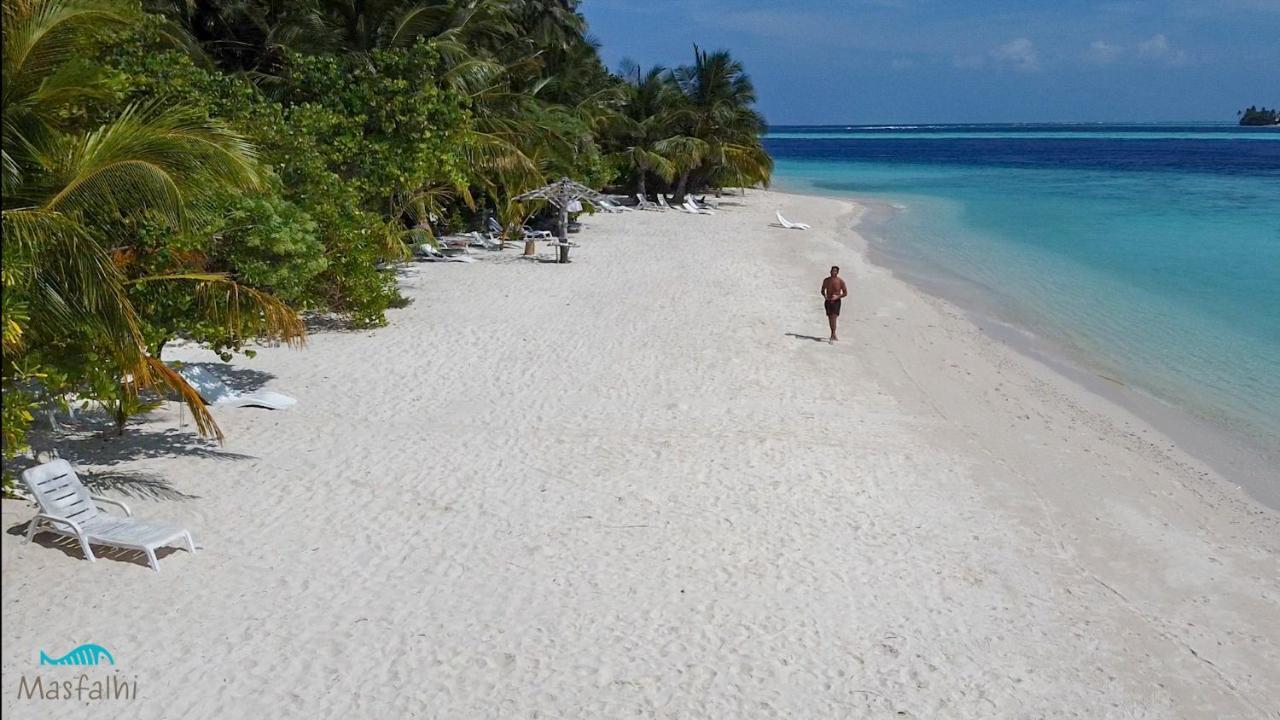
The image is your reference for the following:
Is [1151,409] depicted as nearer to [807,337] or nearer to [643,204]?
[807,337]

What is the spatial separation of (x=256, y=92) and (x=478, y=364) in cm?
554

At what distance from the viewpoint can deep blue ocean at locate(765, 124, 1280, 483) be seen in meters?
13.5

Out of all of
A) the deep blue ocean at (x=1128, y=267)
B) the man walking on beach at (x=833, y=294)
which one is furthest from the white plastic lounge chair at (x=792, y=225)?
the man walking on beach at (x=833, y=294)

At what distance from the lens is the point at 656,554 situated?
6945mm

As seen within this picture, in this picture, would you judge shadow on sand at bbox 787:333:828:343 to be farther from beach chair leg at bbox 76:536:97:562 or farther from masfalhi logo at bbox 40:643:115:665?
masfalhi logo at bbox 40:643:115:665

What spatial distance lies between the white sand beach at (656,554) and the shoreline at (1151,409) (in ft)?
1.13

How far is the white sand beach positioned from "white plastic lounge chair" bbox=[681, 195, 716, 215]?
21.7 meters

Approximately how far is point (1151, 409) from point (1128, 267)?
44.6 ft

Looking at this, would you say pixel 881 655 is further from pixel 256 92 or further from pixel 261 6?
pixel 261 6

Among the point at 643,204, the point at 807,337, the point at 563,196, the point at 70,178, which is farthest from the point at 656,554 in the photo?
the point at 643,204

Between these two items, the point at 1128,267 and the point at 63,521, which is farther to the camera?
the point at 1128,267

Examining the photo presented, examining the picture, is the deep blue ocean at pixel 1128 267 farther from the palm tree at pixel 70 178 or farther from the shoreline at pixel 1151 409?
the palm tree at pixel 70 178

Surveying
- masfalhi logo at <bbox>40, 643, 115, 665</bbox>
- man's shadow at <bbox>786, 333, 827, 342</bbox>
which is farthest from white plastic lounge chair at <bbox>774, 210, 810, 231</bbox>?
Answer: masfalhi logo at <bbox>40, 643, 115, 665</bbox>

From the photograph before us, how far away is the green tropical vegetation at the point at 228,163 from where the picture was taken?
5398mm
